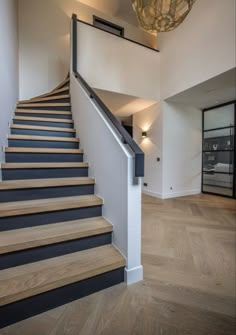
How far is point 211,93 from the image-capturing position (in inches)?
163

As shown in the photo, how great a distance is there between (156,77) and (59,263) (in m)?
4.71

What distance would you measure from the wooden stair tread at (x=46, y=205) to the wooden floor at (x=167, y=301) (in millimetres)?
773

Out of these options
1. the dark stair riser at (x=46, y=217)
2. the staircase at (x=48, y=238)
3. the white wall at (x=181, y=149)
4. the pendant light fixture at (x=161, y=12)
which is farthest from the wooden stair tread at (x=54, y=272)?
the white wall at (x=181, y=149)

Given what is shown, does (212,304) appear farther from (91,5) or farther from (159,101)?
(91,5)

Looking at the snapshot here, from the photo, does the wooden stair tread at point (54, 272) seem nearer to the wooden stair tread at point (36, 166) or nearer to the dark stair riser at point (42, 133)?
the wooden stair tread at point (36, 166)

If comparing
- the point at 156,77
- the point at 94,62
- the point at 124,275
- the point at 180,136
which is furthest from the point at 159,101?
the point at 124,275

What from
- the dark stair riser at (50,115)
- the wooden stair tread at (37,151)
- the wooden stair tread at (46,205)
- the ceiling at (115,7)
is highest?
the ceiling at (115,7)

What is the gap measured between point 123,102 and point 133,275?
4.23 metres

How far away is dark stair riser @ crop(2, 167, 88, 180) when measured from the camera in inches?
79.5

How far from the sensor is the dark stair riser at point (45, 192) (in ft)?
5.79

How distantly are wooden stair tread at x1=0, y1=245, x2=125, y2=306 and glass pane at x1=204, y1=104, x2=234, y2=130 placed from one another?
4.71m

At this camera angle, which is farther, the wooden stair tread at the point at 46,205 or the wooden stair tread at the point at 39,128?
the wooden stair tread at the point at 39,128

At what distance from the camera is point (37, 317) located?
121 centimetres

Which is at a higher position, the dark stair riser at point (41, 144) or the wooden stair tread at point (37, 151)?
the dark stair riser at point (41, 144)
